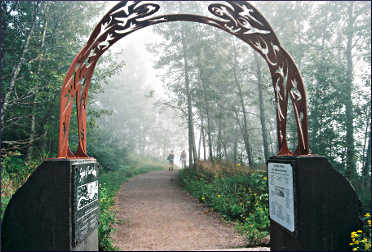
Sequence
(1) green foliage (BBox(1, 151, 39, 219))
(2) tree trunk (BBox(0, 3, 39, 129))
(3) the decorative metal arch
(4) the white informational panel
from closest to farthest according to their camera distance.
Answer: (4) the white informational panel, (3) the decorative metal arch, (1) green foliage (BBox(1, 151, 39, 219)), (2) tree trunk (BBox(0, 3, 39, 129))

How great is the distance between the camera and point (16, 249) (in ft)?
7.99

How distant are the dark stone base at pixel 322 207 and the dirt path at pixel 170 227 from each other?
8.16ft

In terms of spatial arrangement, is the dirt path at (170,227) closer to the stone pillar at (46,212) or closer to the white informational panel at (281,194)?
the white informational panel at (281,194)

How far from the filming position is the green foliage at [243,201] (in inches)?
208

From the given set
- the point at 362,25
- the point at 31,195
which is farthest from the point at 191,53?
the point at 31,195

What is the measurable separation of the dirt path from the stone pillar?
8.30 ft

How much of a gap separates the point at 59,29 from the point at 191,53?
7.17 m

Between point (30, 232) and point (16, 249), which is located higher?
point (30, 232)

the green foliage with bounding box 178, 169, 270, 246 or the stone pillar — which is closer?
the stone pillar

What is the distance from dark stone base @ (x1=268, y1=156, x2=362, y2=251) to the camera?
8.20 feet

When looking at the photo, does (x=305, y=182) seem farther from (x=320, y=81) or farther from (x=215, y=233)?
(x=320, y=81)

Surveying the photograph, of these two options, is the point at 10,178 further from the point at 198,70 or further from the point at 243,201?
the point at 198,70

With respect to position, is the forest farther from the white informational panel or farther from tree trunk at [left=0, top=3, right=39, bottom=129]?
the white informational panel

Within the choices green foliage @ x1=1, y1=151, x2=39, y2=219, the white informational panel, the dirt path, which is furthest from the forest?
the white informational panel
